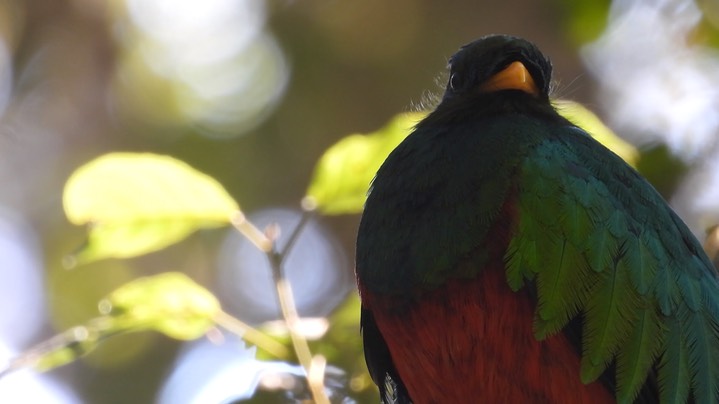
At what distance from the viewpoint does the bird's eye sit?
2.46 metres

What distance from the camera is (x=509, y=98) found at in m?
2.29

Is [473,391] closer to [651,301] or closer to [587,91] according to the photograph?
[651,301]

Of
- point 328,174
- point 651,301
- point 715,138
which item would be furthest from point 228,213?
point 715,138

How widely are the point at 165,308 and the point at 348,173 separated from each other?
505mm

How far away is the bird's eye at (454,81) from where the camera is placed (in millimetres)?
2461

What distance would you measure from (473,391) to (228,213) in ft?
2.34

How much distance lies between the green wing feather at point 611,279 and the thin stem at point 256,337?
0.58m

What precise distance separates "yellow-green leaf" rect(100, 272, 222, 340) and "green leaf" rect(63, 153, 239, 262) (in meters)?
0.10

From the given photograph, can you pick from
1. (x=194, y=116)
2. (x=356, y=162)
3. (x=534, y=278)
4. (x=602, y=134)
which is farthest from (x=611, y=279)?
(x=194, y=116)

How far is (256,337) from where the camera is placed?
2.20m

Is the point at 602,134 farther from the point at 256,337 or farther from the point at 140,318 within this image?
the point at 140,318

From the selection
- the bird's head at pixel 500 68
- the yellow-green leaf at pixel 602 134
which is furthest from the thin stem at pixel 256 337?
the yellow-green leaf at pixel 602 134

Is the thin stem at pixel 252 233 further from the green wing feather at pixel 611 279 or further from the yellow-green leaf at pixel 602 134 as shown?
the yellow-green leaf at pixel 602 134

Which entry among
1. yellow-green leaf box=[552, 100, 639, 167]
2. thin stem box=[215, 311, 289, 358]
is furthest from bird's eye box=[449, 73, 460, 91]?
thin stem box=[215, 311, 289, 358]
